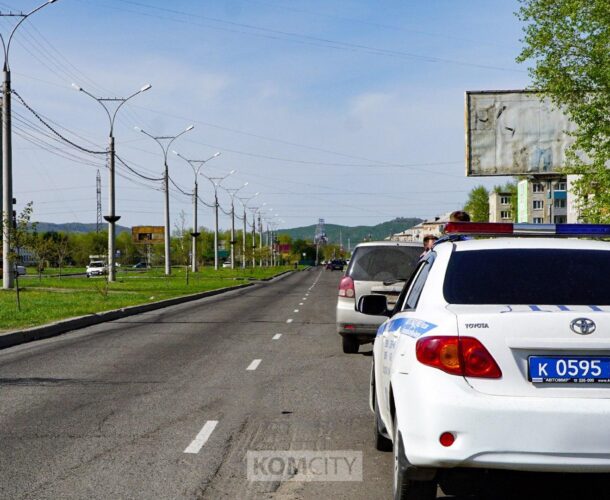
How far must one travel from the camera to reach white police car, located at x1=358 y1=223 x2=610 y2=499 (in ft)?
14.6

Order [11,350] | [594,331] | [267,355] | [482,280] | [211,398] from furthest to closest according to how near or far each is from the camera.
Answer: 1. [11,350]
2. [267,355]
3. [211,398]
4. [482,280]
5. [594,331]

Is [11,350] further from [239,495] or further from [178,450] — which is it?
[239,495]

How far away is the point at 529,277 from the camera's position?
5.11 metres

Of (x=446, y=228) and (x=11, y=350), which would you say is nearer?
(x=446, y=228)

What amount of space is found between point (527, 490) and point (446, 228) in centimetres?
191

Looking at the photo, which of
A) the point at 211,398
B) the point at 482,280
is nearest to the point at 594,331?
the point at 482,280

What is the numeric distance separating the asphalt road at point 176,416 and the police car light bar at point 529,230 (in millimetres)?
1733

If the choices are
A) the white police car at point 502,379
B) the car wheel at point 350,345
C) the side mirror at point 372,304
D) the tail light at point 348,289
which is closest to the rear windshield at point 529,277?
the white police car at point 502,379

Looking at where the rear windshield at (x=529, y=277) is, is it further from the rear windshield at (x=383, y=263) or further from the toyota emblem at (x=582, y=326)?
the rear windshield at (x=383, y=263)

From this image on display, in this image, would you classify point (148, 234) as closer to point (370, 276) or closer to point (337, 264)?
point (337, 264)

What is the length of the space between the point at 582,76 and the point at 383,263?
2143 centimetres

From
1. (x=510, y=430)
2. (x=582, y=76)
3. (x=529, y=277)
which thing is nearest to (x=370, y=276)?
(x=529, y=277)

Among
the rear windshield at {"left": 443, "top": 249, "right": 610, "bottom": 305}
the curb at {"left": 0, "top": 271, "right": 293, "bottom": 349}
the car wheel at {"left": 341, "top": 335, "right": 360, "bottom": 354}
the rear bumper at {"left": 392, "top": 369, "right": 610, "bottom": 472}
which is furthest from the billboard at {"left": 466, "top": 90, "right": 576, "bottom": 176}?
the rear bumper at {"left": 392, "top": 369, "right": 610, "bottom": 472}

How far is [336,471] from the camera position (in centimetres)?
642
